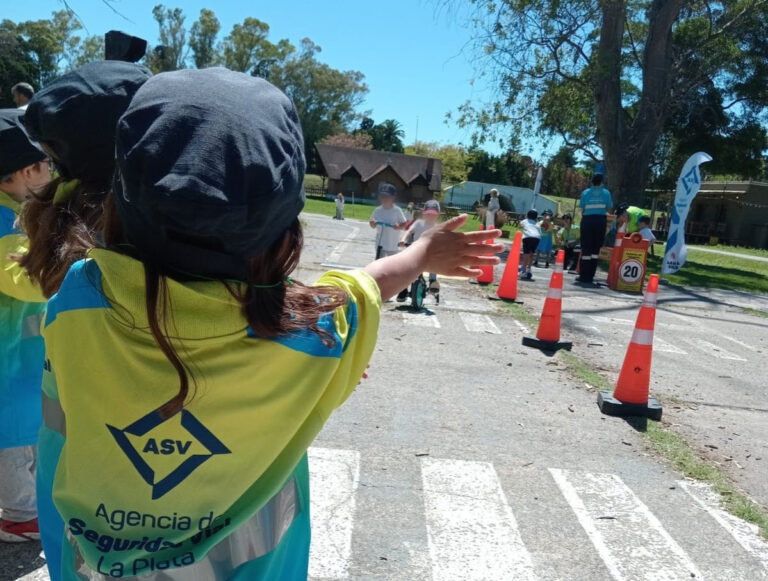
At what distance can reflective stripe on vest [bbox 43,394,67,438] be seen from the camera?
133 centimetres

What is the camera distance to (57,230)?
5.61 ft

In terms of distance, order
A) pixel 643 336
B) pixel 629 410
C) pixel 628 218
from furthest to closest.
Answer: pixel 628 218 → pixel 643 336 → pixel 629 410

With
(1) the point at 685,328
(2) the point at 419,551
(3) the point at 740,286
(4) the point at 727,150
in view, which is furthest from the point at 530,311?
(4) the point at 727,150

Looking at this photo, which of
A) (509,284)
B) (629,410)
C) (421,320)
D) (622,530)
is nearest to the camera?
(622,530)

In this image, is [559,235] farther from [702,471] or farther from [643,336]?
[702,471]

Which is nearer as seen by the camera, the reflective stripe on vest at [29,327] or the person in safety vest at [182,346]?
the person in safety vest at [182,346]

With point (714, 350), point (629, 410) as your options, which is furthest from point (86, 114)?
point (714, 350)

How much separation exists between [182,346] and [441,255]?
2.42 ft

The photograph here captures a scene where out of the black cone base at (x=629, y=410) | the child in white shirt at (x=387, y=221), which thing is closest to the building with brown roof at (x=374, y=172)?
the child in white shirt at (x=387, y=221)

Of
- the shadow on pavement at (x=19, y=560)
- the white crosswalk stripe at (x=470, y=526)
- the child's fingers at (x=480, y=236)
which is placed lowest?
the shadow on pavement at (x=19, y=560)

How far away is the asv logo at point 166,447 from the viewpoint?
3.94 feet

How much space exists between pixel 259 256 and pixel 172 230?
186 millimetres

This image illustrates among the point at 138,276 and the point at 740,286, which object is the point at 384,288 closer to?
the point at 138,276

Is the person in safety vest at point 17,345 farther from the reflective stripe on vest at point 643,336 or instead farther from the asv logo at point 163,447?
the reflective stripe on vest at point 643,336
